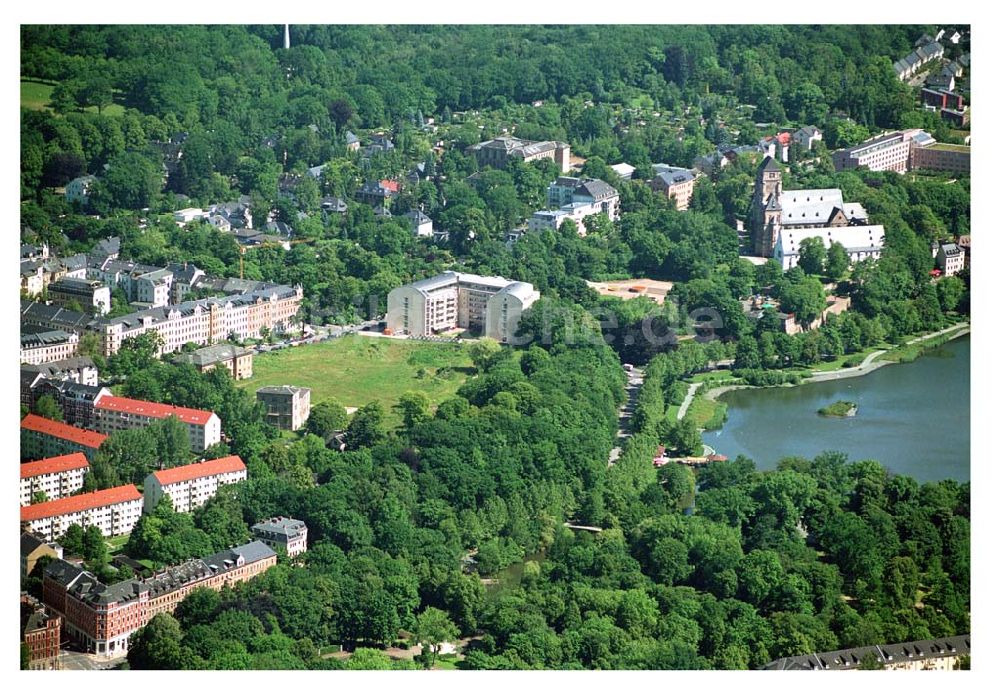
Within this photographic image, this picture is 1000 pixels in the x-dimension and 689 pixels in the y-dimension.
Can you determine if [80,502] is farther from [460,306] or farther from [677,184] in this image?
[677,184]

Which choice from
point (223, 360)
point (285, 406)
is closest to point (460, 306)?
point (223, 360)

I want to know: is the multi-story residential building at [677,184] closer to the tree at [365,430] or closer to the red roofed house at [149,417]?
the tree at [365,430]

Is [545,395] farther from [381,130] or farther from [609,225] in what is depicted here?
[381,130]

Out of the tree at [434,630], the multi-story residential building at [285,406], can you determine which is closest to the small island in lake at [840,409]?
the multi-story residential building at [285,406]

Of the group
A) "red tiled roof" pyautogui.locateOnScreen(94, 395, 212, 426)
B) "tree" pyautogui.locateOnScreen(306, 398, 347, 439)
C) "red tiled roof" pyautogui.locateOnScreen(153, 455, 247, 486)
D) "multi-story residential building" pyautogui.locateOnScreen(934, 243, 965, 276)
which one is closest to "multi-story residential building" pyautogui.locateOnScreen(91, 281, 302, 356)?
"red tiled roof" pyautogui.locateOnScreen(94, 395, 212, 426)

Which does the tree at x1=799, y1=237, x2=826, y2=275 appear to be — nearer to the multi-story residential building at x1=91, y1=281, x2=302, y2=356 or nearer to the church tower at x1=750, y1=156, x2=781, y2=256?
the church tower at x1=750, y1=156, x2=781, y2=256

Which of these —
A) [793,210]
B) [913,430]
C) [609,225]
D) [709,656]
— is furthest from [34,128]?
[709,656]
